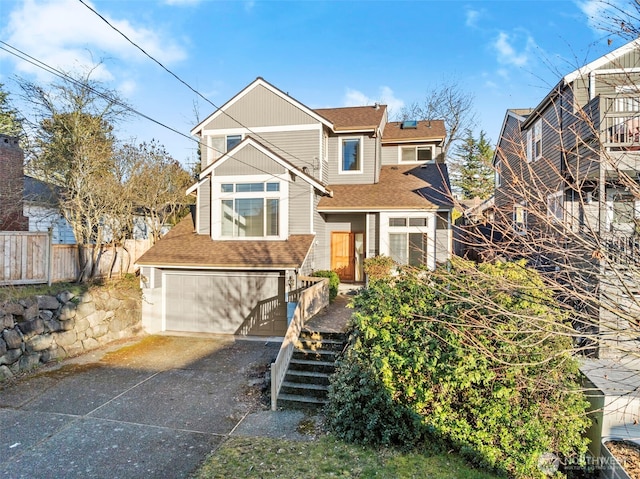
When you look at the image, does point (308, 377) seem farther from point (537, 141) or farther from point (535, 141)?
point (535, 141)

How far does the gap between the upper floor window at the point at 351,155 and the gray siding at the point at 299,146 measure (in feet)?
5.53

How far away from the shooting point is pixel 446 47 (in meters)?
11.1

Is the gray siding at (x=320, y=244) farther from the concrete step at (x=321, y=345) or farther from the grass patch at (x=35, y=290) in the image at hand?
the grass patch at (x=35, y=290)

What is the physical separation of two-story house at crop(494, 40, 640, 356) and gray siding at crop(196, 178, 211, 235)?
32.9ft

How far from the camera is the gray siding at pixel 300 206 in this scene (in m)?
12.7

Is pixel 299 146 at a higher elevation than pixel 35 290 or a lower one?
higher

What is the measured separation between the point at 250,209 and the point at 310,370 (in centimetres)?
684

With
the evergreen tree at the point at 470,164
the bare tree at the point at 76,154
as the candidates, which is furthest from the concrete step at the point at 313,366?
the evergreen tree at the point at 470,164

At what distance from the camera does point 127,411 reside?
22.8ft

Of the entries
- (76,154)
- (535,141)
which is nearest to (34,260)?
(76,154)

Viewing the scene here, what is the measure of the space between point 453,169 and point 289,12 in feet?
88.6

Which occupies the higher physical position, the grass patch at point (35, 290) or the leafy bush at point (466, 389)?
the grass patch at point (35, 290)

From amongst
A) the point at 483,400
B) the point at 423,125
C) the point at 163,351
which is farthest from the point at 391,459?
the point at 423,125

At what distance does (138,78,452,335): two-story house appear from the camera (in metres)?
12.3
